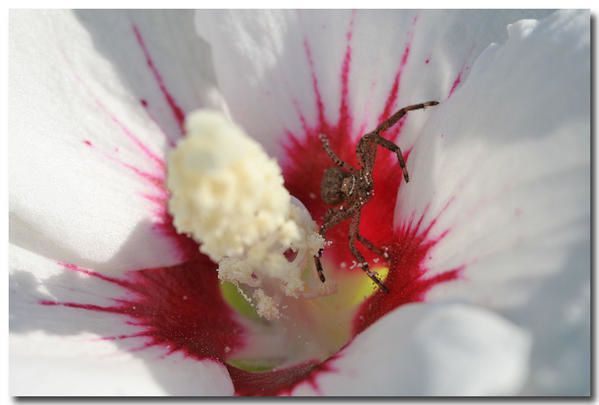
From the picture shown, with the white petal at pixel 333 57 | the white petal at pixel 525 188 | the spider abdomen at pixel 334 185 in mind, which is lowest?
the white petal at pixel 525 188

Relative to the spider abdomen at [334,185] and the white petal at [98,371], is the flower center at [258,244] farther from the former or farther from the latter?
the white petal at [98,371]

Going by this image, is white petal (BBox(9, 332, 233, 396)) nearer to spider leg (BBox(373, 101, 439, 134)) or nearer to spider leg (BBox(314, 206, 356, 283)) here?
spider leg (BBox(314, 206, 356, 283))

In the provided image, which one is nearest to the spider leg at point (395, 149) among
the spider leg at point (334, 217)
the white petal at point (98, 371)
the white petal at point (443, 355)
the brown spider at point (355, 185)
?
the brown spider at point (355, 185)

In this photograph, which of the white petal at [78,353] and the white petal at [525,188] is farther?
the white petal at [78,353]

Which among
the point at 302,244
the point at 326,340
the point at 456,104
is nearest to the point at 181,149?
the point at 302,244

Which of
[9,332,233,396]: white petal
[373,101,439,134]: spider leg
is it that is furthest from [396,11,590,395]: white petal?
[9,332,233,396]: white petal

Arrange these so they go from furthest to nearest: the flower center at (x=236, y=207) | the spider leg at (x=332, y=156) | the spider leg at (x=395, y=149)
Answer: the spider leg at (x=332, y=156)
the spider leg at (x=395, y=149)
the flower center at (x=236, y=207)

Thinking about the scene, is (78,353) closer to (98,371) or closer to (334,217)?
(98,371)
